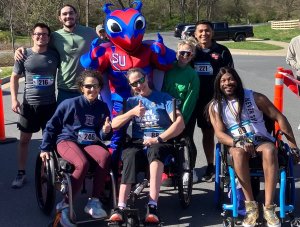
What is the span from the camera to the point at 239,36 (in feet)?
124

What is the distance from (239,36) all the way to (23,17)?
18.7m

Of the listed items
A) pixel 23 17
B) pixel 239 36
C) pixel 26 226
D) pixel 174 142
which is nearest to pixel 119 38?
pixel 174 142

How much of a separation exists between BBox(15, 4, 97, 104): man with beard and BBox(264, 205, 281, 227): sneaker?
236cm

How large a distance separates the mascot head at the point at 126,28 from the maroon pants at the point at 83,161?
3.73ft

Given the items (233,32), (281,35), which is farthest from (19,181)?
(281,35)

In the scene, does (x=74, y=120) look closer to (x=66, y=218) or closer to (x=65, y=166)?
(x=65, y=166)

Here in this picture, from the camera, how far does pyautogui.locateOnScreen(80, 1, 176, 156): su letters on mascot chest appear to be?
5156 mm

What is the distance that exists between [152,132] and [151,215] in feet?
2.71

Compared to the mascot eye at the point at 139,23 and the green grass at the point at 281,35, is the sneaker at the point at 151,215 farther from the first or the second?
the green grass at the point at 281,35

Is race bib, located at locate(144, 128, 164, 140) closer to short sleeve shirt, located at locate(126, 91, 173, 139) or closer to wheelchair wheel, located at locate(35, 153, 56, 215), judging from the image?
short sleeve shirt, located at locate(126, 91, 173, 139)

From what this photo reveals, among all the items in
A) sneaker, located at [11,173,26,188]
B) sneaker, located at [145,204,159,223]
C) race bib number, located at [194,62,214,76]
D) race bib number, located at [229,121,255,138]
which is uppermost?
race bib number, located at [194,62,214,76]

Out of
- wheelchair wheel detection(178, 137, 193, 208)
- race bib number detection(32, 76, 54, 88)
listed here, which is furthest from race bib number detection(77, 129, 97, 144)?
race bib number detection(32, 76, 54, 88)

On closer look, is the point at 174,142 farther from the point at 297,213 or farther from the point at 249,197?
the point at 297,213

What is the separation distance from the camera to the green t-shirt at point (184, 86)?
17.0 feet
